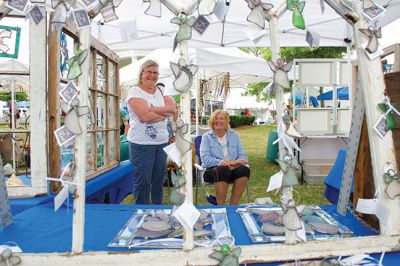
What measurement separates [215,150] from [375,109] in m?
2.08

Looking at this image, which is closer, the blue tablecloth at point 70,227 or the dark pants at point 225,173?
the blue tablecloth at point 70,227

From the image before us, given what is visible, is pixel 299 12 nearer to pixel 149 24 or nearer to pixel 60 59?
pixel 60 59

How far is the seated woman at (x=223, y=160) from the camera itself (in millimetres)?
2916

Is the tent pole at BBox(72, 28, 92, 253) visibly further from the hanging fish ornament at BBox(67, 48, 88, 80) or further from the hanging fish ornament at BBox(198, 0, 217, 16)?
the hanging fish ornament at BBox(198, 0, 217, 16)

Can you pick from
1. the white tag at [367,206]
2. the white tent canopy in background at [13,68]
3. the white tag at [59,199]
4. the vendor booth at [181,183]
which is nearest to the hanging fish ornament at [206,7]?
the vendor booth at [181,183]

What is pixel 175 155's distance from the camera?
90cm

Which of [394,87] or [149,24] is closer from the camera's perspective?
[394,87]

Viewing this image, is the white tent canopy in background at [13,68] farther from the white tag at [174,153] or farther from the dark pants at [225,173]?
the dark pants at [225,173]

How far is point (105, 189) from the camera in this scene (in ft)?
8.46

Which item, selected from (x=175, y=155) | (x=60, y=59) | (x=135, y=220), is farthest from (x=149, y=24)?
(x=175, y=155)

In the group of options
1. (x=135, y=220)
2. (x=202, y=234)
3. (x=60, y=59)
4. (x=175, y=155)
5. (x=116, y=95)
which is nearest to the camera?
(x=175, y=155)

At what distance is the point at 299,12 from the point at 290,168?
41 cm

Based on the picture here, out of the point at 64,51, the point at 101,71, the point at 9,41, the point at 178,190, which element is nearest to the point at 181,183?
the point at 178,190

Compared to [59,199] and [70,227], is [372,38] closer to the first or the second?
[59,199]
